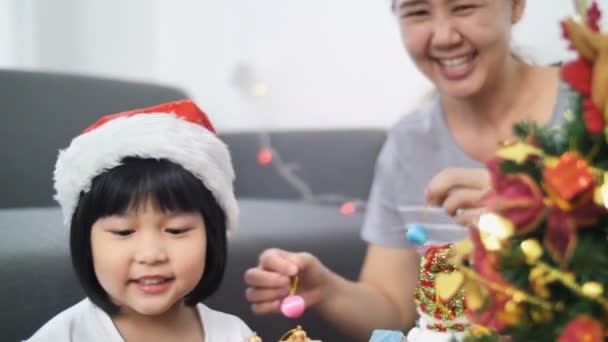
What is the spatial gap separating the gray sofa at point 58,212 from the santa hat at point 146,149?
18 centimetres

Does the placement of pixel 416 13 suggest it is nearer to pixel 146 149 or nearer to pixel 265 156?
pixel 146 149

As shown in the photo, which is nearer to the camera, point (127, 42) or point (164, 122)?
point (164, 122)

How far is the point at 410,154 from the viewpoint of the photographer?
1.06 meters

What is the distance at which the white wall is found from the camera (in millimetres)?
1744

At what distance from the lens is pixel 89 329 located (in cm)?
77

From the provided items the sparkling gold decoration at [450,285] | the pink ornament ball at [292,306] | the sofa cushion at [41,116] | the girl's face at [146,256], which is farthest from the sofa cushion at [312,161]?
the sparkling gold decoration at [450,285]

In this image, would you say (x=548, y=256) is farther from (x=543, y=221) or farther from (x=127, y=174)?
(x=127, y=174)

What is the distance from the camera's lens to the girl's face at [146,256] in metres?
0.71

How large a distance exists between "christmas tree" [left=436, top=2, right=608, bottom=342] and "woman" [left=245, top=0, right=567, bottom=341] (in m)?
0.36

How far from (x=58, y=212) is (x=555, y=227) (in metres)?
0.82

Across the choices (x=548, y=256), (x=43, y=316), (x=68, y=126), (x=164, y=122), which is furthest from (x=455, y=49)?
(x=68, y=126)

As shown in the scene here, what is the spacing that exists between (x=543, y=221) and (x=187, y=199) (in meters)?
0.41

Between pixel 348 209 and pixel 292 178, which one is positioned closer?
pixel 348 209

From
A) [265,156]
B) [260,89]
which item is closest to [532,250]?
[265,156]
